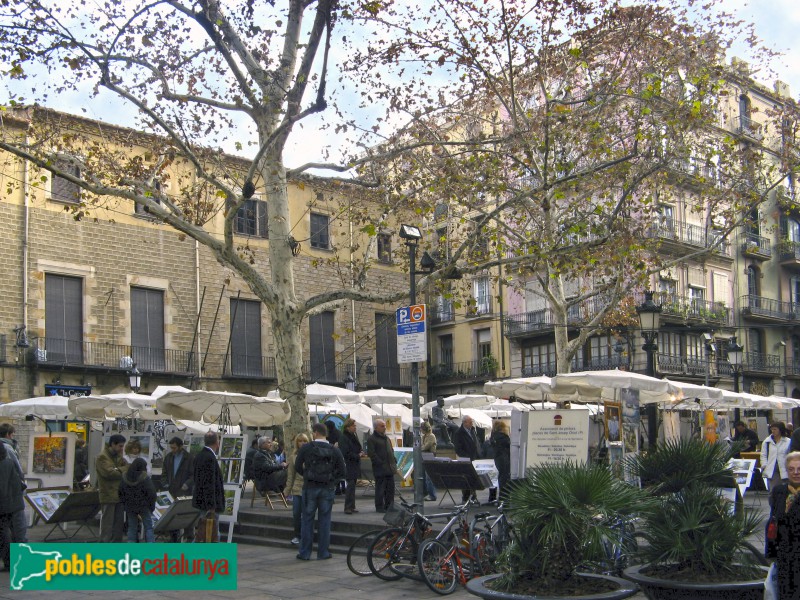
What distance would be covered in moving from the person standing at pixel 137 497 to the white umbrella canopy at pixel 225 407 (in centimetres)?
349

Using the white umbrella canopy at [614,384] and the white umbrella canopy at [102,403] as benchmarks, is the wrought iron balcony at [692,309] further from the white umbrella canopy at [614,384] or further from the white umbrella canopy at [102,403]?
the white umbrella canopy at [102,403]

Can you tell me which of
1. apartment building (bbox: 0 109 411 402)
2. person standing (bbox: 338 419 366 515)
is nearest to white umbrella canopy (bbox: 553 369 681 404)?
person standing (bbox: 338 419 366 515)

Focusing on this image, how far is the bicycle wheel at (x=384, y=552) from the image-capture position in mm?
9977

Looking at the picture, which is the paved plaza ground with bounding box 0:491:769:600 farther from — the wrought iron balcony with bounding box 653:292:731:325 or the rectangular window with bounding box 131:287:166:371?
the wrought iron balcony with bounding box 653:292:731:325

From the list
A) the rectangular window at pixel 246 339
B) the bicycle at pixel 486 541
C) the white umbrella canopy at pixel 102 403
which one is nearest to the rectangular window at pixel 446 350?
the rectangular window at pixel 246 339

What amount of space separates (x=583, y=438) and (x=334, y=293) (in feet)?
23.3

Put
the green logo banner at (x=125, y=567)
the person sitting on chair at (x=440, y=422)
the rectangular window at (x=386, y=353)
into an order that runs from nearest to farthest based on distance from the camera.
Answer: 1. the green logo banner at (x=125, y=567)
2. the person sitting on chair at (x=440, y=422)
3. the rectangular window at (x=386, y=353)

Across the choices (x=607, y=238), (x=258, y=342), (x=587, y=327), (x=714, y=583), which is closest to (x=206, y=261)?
(x=258, y=342)

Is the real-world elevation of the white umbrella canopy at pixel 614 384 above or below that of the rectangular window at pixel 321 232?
below

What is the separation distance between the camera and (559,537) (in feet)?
19.8

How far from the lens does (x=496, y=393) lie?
1781 centimetres

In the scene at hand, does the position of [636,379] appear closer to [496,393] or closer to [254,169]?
[496,393]

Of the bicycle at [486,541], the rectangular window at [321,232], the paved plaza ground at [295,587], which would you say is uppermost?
the rectangular window at [321,232]

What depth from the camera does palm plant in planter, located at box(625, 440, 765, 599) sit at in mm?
6027
